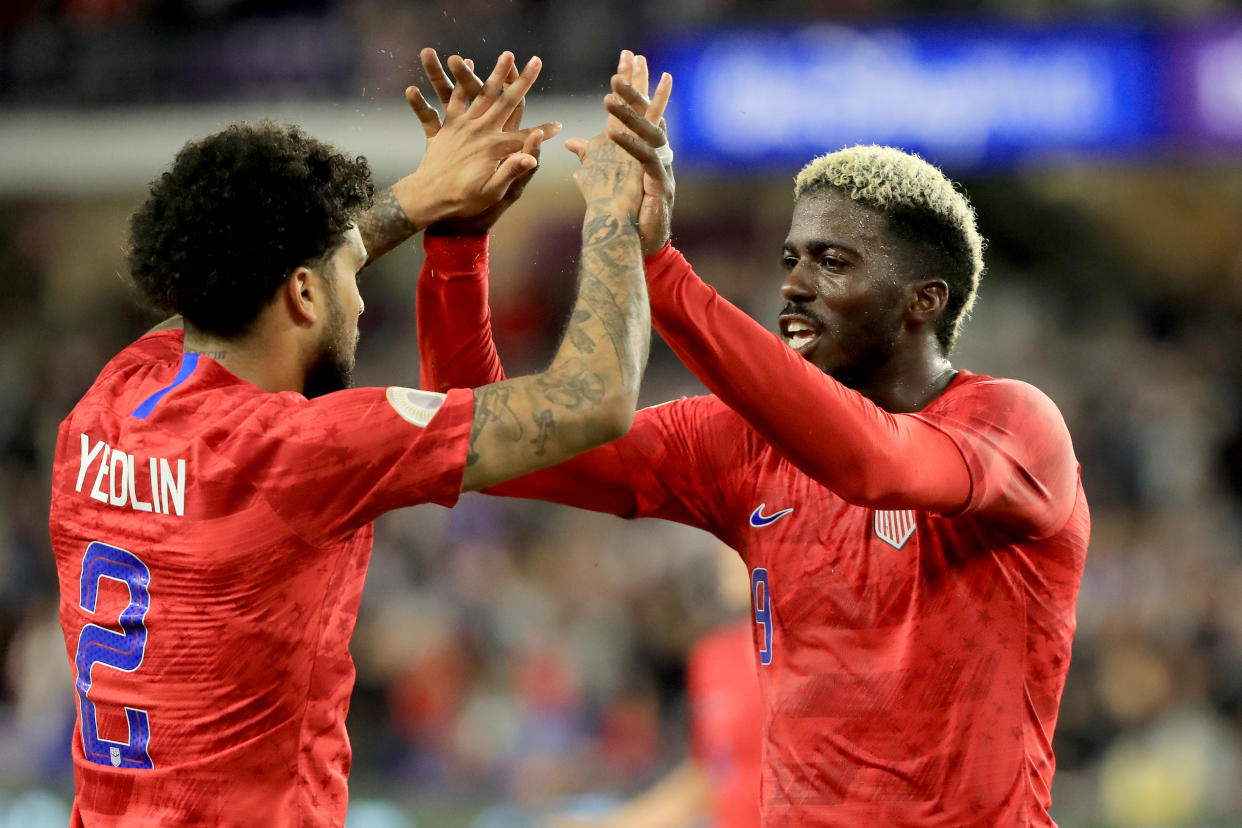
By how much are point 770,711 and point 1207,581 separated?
6575 millimetres

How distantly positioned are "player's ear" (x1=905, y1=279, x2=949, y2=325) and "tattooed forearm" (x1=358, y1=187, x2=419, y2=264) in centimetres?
107

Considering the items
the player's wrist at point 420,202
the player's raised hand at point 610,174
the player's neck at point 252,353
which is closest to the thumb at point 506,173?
the player's wrist at point 420,202

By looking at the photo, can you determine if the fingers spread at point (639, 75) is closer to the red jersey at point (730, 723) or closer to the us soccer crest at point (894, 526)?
the us soccer crest at point (894, 526)

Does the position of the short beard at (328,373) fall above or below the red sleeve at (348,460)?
above

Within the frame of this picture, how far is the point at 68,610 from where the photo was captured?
261 cm

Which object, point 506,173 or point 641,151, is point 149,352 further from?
point 641,151

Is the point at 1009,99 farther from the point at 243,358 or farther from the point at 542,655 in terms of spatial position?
the point at 243,358

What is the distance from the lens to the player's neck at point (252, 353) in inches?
103

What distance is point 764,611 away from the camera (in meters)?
2.99

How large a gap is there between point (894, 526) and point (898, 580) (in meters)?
0.11

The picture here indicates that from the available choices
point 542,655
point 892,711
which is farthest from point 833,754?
point 542,655

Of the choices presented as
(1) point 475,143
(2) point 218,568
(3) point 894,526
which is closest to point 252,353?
(2) point 218,568

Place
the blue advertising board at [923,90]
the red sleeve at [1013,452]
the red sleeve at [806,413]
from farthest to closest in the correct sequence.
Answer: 1. the blue advertising board at [923,90]
2. the red sleeve at [1013,452]
3. the red sleeve at [806,413]

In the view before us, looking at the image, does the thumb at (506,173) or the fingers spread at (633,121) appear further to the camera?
the thumb at (506,173)
